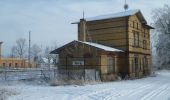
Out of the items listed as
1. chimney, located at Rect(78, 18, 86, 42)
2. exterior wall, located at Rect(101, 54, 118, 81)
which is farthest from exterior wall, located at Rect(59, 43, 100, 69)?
chimney, located at Rect(78, 18, 86, 42)

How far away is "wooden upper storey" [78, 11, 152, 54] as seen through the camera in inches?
1344

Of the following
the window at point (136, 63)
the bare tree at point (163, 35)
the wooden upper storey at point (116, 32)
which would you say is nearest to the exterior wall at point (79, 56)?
the wooden upper storey at point (116, 32)

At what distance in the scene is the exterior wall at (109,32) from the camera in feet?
112

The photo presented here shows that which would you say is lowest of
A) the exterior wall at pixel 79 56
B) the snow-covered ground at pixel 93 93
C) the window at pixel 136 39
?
the snow-covered ground at pixel 93 93

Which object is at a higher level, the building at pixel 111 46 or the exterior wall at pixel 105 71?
the building at pixel 111 46

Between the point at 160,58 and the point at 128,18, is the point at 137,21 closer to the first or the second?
the point at 128,18

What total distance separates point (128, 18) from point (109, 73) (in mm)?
6694

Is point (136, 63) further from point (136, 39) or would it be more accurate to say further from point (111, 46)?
point (111, 46)

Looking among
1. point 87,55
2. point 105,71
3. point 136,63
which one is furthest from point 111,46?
point 87,55

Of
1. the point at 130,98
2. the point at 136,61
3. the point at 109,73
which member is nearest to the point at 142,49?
the point at 136,61

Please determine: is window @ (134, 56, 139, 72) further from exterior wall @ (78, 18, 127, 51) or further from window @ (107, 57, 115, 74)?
window @ (107, 57, 115, 74)

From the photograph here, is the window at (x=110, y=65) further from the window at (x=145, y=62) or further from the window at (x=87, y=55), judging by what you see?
the window at (x=145, y=62)

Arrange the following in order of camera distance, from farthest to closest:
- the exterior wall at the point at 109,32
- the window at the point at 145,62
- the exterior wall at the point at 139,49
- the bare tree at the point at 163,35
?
the bare tree at the point at 163,35, the window at the point at 145,62, the exterior wall at the point at 139,49, the exterior wall at the point at 109,32

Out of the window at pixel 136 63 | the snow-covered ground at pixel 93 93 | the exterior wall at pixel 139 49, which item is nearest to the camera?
the snow-covered ground at pixel 93 93
